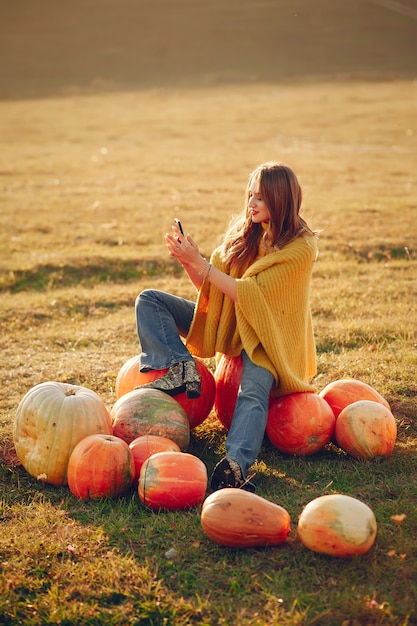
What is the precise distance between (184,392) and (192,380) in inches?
5.0

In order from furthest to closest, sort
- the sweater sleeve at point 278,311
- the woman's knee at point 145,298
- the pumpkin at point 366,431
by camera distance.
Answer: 1. the woman's knee at point 145,298
2. the sweater sleeve at point 278,311
3. the pumpkin at point 366,431

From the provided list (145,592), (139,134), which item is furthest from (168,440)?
(139,134)

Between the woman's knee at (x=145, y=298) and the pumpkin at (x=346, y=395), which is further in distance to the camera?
the woman's knee at (x=145, y=298)

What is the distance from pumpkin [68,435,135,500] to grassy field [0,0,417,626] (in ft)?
0.26

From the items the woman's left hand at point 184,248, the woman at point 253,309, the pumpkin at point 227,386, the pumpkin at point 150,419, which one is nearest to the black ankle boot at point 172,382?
the woman at point 253,309

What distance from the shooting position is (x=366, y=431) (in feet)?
15.1

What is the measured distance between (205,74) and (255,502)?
44377 millimetres

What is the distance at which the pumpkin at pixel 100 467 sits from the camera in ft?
13.7

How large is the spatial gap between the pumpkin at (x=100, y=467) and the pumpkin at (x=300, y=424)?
1.01 m

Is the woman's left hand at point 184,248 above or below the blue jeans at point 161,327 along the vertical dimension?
above

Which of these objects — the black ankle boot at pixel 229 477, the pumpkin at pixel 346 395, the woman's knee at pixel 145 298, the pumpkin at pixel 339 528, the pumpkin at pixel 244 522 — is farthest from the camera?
the woman's knee at pixel 145 298

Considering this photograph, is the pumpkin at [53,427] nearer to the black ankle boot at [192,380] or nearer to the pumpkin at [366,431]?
the black ankle boot at [192,380]

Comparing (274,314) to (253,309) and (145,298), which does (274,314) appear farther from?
(145,298)

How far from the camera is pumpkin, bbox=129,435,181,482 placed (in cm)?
439
